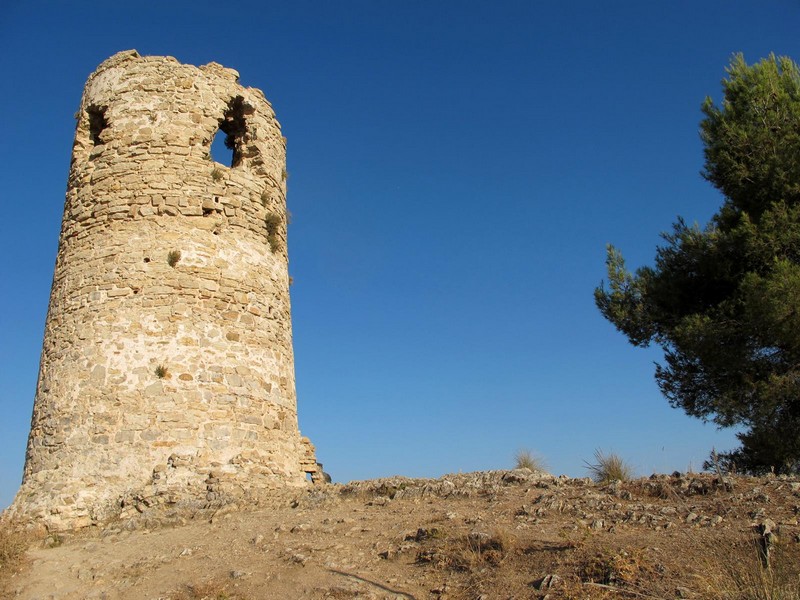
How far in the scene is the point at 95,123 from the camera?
11148mm

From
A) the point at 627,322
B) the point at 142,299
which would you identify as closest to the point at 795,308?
the point at 627,322

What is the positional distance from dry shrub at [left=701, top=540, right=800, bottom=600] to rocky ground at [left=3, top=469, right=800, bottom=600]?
14mm

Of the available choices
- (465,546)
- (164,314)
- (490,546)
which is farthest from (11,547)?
(490,546)

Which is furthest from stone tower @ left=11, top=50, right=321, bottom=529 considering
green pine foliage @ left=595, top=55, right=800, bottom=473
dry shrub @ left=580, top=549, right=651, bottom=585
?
green pine foliage @ left=595, top=55, right=800, bottom=473

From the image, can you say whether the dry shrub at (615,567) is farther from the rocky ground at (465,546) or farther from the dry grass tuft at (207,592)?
the dry grass tuft at (207,592)

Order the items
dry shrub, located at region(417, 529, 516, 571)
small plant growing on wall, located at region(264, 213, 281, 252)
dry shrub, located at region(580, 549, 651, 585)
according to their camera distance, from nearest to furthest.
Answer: dry shrub, located at region(580, 549, 651, 585), dry shrub, located at region(417, 529, 516, 571), small plant growing on wall, located at region(264, 213, 281, 252)

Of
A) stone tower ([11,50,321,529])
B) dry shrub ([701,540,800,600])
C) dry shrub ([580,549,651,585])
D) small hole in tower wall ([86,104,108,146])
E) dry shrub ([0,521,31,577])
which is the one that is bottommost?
dry shrub ([701,540,800,600])

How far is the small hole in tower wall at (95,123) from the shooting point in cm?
1098

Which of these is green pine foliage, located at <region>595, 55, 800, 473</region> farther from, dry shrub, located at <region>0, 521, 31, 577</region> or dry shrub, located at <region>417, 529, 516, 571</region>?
dry shrub, located at <region>0, 521, 31, 577</region>

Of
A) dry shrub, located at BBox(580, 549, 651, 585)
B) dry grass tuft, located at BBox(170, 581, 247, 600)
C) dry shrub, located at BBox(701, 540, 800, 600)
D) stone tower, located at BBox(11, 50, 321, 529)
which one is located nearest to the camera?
dry shrub, located at BBox(701, 540, 800, 600)

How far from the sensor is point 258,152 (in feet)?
36.6

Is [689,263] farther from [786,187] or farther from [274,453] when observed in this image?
[274,453]

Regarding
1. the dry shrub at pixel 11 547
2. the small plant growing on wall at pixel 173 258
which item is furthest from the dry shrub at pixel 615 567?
the small plant growing on wall at pixel 173 258

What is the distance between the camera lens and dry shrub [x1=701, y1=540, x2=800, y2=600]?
3939mm
